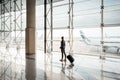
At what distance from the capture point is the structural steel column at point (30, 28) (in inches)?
500

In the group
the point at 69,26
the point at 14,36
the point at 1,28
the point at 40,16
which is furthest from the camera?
the point at 1,28

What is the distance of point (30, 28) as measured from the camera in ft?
41.7

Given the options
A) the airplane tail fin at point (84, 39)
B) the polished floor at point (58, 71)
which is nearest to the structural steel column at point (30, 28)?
the airplane tail fin at point (84, 39)

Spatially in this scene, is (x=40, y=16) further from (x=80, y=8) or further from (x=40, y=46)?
(x=40, y=46)

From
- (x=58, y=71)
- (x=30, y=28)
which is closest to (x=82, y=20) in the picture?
(x=30, y=28)

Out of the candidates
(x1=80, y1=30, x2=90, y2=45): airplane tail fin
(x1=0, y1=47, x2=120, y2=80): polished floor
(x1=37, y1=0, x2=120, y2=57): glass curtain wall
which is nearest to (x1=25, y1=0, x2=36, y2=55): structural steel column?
(x1=37, y1=0, x2=120, y2=57): glass curtain wall

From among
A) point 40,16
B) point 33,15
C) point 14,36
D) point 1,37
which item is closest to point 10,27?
point 14,36

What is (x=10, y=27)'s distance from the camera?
1811cm

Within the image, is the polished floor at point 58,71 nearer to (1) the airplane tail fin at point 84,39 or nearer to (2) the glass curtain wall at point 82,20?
(2) the glass curtain wall at point 82,20

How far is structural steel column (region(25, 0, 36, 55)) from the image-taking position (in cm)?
1270

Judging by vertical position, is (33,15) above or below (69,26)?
above

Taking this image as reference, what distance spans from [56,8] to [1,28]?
29.1 feet

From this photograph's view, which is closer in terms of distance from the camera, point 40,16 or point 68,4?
point 68,4

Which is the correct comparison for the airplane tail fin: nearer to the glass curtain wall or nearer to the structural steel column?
the glass curtain wall
